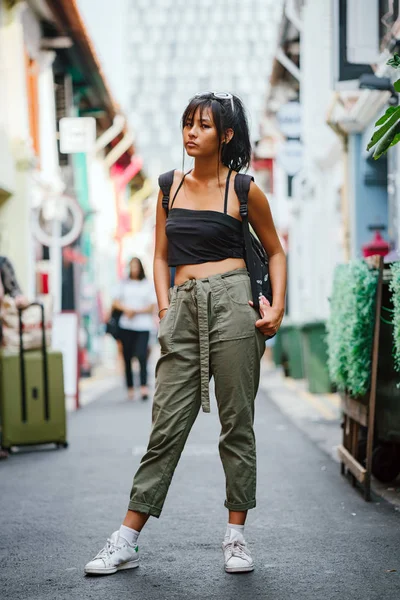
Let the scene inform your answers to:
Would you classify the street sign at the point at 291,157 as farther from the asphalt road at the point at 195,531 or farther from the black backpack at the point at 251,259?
the black backpack at the point at 251,259

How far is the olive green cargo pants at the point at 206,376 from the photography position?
160 inches

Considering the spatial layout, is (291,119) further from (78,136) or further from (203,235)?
(203,235)

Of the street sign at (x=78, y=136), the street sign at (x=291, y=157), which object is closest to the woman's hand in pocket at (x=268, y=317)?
the street sign at (x=78, y=136)

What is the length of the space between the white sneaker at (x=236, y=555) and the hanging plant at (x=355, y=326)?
68.4 inches

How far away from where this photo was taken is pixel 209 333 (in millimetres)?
4082

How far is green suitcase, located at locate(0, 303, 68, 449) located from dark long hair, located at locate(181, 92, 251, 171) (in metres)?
4.24

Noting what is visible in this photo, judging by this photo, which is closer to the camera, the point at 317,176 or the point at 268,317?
the point at 268,317

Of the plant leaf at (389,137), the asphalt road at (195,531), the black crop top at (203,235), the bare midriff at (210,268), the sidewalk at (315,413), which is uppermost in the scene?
the plant leaf at (389,137)

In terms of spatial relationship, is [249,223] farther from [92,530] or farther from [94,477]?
[94,477]

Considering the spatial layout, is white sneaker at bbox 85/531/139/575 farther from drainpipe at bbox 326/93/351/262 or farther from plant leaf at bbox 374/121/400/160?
drainpipe at bbox 326/93/351/262

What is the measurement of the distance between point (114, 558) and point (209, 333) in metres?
0.98

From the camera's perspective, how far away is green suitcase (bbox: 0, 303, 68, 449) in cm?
805

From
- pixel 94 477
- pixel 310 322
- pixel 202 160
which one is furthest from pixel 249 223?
pixel 310 322

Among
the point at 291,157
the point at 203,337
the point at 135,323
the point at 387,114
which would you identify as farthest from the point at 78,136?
the point at 387,114
